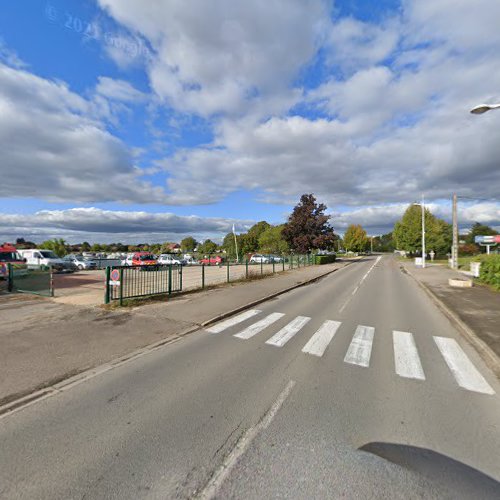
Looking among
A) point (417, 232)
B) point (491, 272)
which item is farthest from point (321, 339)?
point (417, 232)

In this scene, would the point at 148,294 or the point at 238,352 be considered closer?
the point at 238,352

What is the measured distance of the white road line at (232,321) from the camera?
7664mm

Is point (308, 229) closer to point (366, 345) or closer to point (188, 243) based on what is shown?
point (366, 345)

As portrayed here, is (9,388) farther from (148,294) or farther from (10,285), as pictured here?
(10,285)

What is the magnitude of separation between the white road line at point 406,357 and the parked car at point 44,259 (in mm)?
27089

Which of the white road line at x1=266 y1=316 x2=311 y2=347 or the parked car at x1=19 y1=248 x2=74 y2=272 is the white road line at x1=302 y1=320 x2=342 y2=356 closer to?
the white road line at x1=266 y1=316 x2=311 y2=347

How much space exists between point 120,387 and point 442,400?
15.6ft

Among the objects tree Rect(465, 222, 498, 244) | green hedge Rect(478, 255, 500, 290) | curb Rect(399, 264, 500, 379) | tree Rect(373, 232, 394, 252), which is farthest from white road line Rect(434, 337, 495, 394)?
tree Rect(373, 232, 394, 252)

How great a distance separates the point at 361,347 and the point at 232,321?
382 cm

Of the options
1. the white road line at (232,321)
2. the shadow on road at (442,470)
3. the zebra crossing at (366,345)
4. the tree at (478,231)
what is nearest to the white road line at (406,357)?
the zebra crossing at (366,345)

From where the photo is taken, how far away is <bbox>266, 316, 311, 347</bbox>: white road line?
6492mm

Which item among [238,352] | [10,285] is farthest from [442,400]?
[10,285]

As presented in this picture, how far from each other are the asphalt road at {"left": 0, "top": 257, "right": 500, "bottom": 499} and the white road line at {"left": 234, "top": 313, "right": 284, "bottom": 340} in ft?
3.48

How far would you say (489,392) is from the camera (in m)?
4.25
